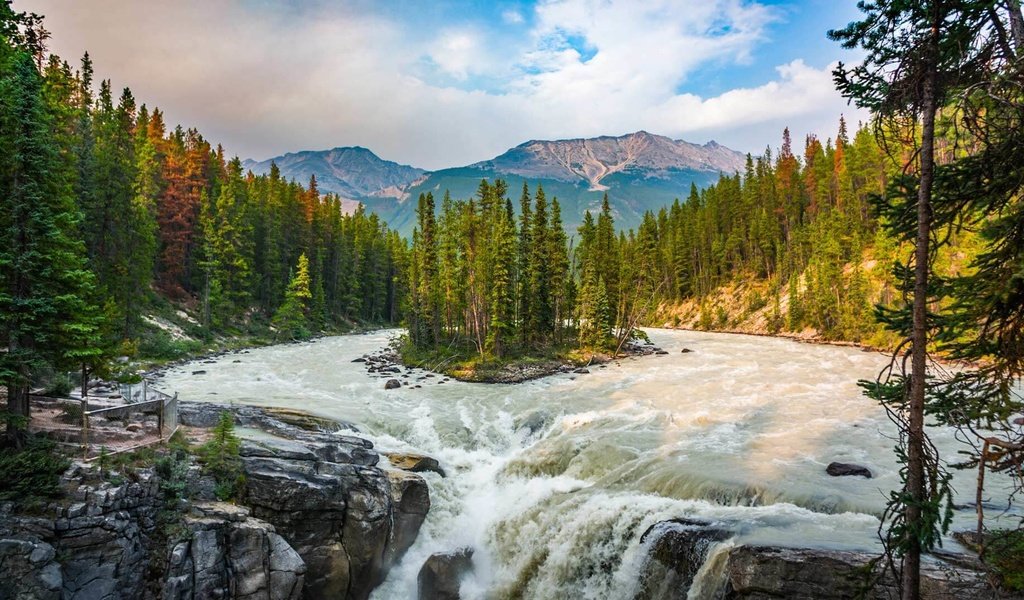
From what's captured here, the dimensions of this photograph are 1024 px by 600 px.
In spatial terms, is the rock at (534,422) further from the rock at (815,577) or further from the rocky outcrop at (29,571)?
the rocky outcrop at (29,571)

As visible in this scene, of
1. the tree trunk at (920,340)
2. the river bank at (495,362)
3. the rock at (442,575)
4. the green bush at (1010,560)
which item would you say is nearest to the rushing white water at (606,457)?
the rock at (442,575)

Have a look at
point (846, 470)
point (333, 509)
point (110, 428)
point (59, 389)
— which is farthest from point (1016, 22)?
point (59, 389)

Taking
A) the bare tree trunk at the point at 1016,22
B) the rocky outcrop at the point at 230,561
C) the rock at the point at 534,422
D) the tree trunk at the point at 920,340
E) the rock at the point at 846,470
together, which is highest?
the bare tree trunk at the point at 1016,22

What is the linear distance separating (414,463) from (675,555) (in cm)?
1052

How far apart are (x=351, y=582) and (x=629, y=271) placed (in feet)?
168

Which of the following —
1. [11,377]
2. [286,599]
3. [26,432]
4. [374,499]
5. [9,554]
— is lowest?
[286,599]

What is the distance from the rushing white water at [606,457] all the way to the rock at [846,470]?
0.40m

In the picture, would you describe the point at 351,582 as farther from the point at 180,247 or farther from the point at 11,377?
the point at 180,247

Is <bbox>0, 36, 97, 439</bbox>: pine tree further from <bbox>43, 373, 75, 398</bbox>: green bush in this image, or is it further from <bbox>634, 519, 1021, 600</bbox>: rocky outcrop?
<bbox>634, 519, 1021, 600</bbox>: rocky outcrop

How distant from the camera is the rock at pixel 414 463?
1905 centimetres

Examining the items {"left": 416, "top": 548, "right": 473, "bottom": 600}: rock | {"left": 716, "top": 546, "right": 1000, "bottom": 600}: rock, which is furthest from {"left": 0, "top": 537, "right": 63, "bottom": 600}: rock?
{"left": 716, "top": 546, "right": 1000, "bottom": 600}: rock

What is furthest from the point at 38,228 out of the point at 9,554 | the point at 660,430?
the point at 660,430

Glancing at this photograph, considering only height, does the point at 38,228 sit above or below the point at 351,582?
above

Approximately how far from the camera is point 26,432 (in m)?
12.6
